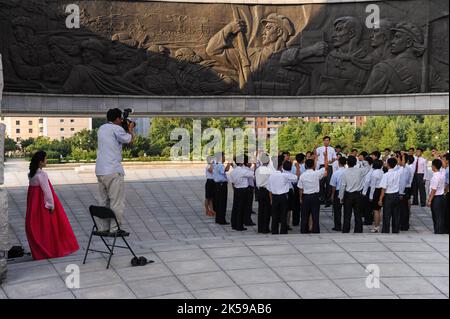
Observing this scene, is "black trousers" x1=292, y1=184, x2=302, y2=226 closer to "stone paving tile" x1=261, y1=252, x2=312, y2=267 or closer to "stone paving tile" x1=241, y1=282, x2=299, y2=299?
"stone paving tile" x1=261, y1=252, x2=312, y2=267

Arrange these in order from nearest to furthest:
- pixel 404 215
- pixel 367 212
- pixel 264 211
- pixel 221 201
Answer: pixel 264 211 < pixel 404 215 < pixel 367 212 < pixel 221 201

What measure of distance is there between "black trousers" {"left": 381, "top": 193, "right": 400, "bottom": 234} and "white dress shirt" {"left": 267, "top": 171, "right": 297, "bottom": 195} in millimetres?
A: 1871

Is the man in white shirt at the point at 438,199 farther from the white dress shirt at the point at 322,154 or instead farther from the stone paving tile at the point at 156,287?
the stone paving tile at the point at 156,287

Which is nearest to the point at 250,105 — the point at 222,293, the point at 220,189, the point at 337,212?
the point at 220,189

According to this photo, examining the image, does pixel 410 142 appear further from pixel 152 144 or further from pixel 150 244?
pixel 150 244

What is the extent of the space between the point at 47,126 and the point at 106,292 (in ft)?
291

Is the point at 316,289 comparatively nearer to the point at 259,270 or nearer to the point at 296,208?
the point at 259,270

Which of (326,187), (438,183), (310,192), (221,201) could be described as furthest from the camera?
(326,187)

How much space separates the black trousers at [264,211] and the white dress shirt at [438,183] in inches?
128

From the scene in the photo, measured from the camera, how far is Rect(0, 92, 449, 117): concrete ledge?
17.6 metres

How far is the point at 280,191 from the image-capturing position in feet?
38.8
